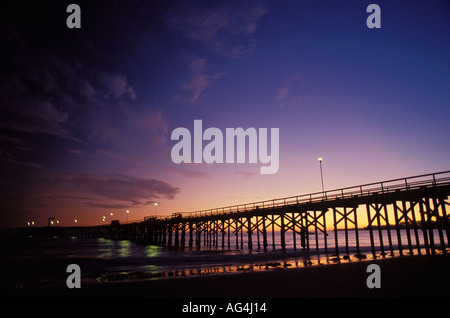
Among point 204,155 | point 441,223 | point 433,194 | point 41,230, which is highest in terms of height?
point 204,155

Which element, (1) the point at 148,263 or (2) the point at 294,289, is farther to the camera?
(1) the point at 148,263

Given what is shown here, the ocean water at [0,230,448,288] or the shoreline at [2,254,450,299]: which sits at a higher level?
the shoreline at [2,254,450,299]

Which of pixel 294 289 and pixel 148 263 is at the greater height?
pixel 294 289

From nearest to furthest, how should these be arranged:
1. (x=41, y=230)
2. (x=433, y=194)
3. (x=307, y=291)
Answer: (x=307, y=291) < (x=433, y=194) < (x=41, y=230)

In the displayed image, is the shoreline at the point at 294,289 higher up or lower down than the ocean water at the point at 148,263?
higher up

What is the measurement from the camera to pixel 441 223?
15.6m

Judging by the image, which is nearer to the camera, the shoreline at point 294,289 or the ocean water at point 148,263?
the shoreline at point 294,289

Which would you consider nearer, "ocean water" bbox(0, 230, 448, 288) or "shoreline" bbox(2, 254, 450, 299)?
"shoreline" bbox(2, 254, 450, 299)
